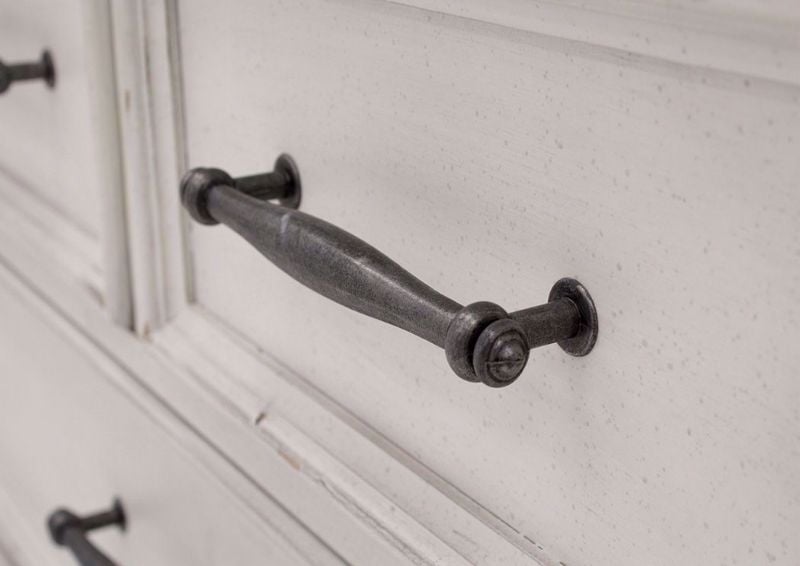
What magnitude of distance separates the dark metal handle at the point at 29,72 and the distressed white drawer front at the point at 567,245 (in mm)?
150

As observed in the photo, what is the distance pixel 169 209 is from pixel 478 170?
191 mm

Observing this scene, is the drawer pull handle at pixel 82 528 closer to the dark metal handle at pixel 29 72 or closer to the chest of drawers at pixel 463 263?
the chest of drawers at pixel 463 263

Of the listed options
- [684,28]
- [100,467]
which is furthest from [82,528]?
[684,28]

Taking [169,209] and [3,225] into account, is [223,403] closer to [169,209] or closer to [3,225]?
[169,209]

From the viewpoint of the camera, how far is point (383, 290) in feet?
0.92

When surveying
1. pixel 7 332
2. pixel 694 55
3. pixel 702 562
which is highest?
pixel 694 55

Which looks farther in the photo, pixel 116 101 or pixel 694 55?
pixel 116 101

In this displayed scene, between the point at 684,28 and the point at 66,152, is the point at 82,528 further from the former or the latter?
the point at 684,28

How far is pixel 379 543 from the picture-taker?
0.34m

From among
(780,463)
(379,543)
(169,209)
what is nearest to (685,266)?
(780,463)

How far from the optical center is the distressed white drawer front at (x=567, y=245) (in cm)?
22

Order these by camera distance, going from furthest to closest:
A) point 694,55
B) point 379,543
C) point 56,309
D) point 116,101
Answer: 1. point 56,309
2. point 116,101
3. point 379,543
4. point 694,55

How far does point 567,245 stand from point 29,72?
12.5 inches

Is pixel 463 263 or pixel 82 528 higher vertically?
pixel 463 263
